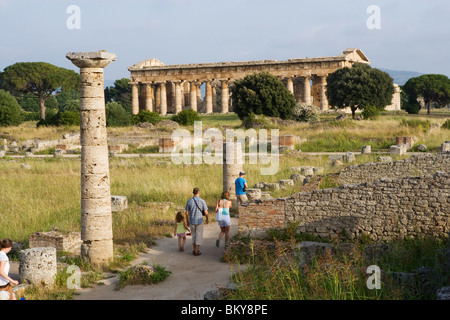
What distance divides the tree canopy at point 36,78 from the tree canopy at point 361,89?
3308 centimetres

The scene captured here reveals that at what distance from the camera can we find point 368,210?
1236 cm

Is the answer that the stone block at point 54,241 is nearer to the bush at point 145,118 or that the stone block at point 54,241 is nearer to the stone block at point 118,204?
the stone block at point 118,204

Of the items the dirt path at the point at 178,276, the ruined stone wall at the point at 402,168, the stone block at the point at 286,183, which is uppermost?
the ruined stone wall at the point at 402,168

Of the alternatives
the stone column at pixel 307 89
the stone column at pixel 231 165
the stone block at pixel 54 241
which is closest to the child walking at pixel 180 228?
the stone block at pixel 54 241

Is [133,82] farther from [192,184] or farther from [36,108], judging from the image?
[192,184]

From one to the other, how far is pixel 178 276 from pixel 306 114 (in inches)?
1454

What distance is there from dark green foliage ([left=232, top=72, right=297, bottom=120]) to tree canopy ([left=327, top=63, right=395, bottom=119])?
6.38m

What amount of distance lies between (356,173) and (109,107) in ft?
107

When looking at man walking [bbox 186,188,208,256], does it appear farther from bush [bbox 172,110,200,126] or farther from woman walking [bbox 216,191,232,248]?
bush [bbox 172,110,200,126]

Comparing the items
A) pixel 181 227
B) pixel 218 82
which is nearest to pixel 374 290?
pixel 181 227

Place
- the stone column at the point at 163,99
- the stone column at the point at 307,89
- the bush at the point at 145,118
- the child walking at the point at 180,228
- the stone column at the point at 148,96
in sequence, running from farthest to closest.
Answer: the stone column at the point at 148,96 → the stone column at the point at 163,99 → the stone column at the point at 307,89 → the bush at the point at 145,118 → the child walking at the point at 180,228

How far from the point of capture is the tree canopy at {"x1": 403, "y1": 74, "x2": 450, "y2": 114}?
227 feet

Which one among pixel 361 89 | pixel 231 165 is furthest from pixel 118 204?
pixel 361 89

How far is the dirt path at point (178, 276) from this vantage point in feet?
32.5
